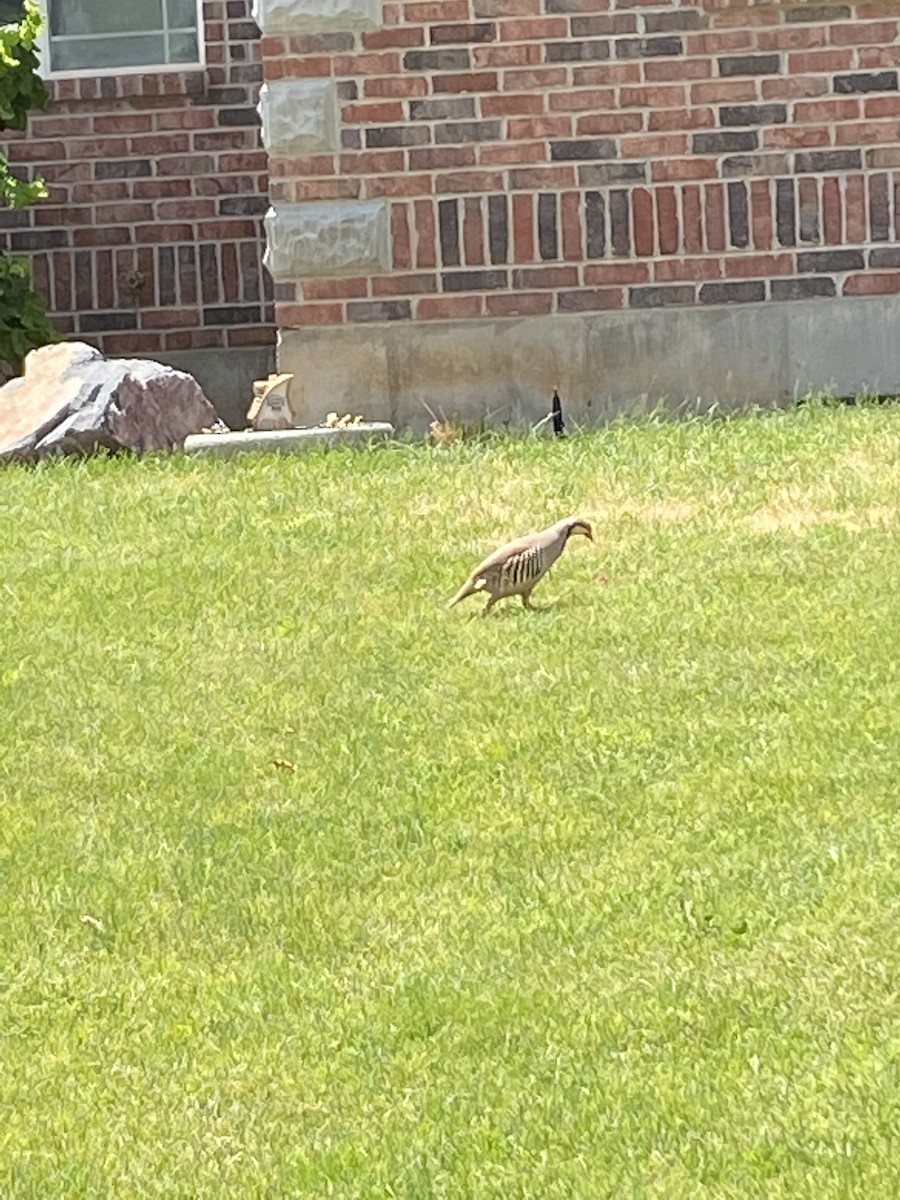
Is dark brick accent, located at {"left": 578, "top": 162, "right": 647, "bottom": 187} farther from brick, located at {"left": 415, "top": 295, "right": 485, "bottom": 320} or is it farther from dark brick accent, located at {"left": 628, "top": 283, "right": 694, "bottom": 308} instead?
brick, located at {"left": 415, "top": 295, "right": 485, "bottom": 320}

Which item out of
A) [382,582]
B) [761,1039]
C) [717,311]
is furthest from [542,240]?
[761,1039]

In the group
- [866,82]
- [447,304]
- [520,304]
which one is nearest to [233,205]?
[447,304]

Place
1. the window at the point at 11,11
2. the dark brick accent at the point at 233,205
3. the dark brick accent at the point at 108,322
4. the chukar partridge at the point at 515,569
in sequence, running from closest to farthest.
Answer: the chukar partridge at the point at 515,569
the dark brick accent at the point at 108,322
the dark brick accent at the point at 233,205
the window at the point at 11,11

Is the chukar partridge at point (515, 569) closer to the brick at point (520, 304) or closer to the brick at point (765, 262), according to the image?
the brick at point (520, 304)

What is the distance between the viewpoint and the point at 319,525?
844 centimetres

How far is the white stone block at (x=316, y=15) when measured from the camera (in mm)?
A: 10695

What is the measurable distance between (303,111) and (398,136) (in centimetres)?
43

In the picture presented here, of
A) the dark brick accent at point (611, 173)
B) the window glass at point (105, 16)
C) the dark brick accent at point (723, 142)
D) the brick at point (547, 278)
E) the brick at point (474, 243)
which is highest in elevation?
the window glass at point (105, 16)

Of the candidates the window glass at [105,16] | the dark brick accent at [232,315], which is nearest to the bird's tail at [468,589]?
the dark brick accent at [232,315]

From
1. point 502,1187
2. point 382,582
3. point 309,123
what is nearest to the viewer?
point 502,1187

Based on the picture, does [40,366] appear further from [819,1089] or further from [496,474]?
[819,1089]

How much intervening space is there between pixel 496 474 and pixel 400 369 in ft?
5.88

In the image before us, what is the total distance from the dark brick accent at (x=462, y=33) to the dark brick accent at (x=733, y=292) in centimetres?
147

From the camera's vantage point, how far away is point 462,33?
1074 cm
